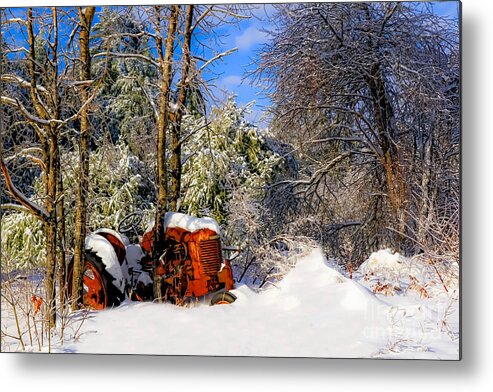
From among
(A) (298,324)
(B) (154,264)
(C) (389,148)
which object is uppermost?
(C) (389,148)

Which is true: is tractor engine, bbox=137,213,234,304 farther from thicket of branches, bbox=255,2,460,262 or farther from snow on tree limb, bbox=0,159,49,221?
→ snow on tree limb, bbox=0,159,49,221

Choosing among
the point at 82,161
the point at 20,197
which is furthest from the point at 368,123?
the point at 20,197

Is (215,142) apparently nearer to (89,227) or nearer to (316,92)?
(316,92)

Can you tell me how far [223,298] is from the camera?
511 centimetres

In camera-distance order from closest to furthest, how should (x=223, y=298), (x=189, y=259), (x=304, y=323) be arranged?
(x=304, y=323)
(x=223, y=298)
(x=189, y=259)

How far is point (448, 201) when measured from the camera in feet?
15.9

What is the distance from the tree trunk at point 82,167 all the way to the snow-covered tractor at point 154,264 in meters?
0.06

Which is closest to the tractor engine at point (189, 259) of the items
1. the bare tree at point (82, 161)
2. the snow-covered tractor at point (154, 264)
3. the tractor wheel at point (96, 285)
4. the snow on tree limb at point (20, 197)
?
the snow-covered tractor at point (154, 264)

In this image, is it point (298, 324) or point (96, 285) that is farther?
point (96, 285)

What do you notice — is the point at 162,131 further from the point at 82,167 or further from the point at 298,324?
the point at 298,324

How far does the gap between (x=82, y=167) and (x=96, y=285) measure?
0.87m

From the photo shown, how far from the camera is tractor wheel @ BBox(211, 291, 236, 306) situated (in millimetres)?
5086

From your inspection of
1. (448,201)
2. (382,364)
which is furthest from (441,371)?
(448,201)

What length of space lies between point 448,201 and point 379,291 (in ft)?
2.54
